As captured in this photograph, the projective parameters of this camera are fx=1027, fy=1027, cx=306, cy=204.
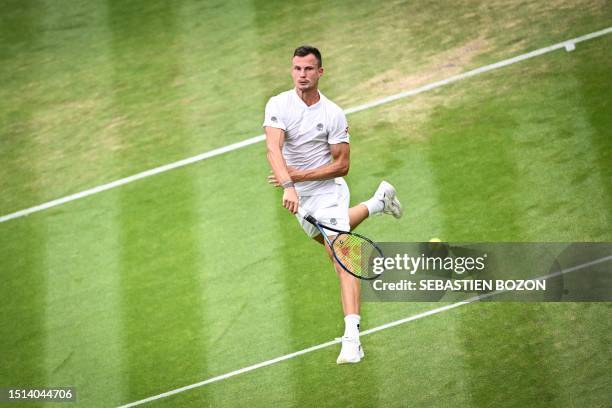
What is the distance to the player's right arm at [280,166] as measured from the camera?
8.65m

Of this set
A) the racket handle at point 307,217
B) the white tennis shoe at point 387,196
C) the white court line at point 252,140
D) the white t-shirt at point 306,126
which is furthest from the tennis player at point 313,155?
the white court line at point 252,140

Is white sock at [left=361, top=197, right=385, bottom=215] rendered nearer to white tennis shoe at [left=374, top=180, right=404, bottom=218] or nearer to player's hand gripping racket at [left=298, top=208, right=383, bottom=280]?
white tennis shoe at [left=374, top=180, right=404, bottom=218]

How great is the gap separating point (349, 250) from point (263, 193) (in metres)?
3.41

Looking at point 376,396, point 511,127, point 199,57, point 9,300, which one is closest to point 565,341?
point 376,396

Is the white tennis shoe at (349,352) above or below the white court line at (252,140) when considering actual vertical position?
below

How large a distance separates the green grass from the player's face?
9.29 ft

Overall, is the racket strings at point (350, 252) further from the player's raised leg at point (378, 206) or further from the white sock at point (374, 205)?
the white sock at point (374, 205)

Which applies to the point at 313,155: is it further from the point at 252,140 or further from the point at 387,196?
the point at 252,140

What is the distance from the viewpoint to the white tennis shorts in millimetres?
9461

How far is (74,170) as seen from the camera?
13562 mm

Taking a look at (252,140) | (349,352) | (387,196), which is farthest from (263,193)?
(349,352)

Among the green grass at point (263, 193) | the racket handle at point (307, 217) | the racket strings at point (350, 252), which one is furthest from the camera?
the green grass at point (263, 193)

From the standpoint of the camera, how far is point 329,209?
952 centimetres

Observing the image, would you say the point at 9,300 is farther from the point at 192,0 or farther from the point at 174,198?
the point at 192,0
